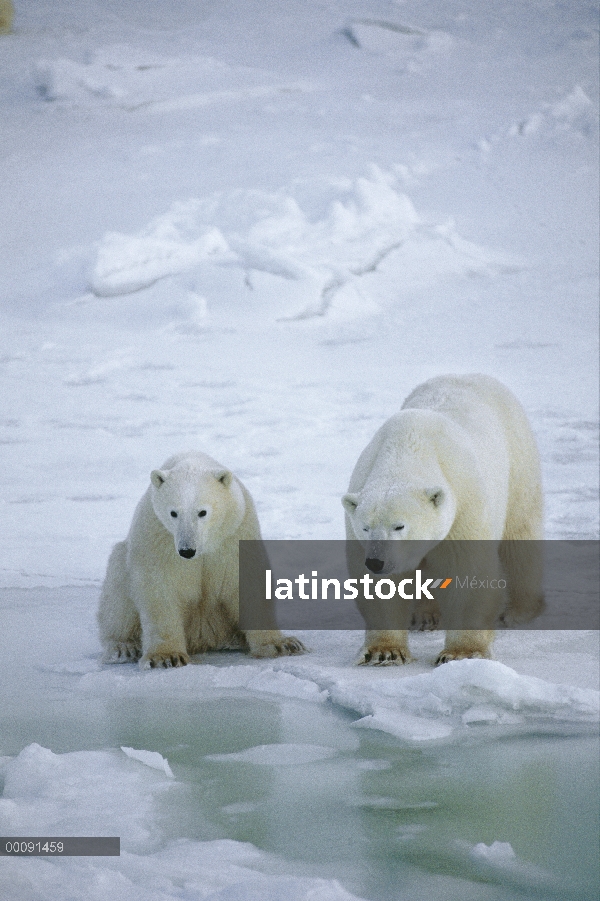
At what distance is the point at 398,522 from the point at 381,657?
55cm

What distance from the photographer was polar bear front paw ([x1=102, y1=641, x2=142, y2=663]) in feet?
13.6

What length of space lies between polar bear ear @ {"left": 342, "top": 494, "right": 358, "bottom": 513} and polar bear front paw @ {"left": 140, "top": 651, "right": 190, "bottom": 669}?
798 millimetres

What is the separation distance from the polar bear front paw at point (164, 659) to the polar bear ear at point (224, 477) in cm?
62

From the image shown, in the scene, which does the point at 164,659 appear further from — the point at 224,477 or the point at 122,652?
the point at 224,477

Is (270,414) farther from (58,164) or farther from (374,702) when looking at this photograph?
(374,702)

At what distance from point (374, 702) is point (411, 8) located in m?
7.22

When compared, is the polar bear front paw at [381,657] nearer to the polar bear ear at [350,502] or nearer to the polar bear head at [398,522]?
the polar bear head at [398,522]

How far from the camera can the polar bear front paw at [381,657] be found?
3.88 meters

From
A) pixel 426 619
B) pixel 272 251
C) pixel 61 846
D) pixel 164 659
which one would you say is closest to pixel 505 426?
pixel 426 619

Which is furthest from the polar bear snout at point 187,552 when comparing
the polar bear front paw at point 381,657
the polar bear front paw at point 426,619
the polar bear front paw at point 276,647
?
the polar bear front paw at point 426,619

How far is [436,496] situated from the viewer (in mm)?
3707

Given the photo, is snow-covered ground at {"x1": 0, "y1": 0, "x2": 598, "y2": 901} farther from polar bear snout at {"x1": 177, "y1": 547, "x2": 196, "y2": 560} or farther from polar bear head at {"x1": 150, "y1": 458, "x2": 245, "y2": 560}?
polar bear snout at {"x1": 177, "y1": 547, "x2": 196, "y2": 560}

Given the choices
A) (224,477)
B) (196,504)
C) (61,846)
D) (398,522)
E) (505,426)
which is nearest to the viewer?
(61,846)

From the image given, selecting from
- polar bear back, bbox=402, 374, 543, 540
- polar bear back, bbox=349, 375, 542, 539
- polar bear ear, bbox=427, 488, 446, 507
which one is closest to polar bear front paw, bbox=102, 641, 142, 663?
polar bear back, bbox=349, 375, 542, 539
